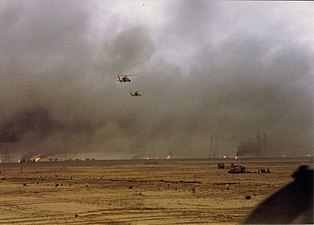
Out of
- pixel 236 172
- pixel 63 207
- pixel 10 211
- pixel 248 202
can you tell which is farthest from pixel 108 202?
pixel 236 172

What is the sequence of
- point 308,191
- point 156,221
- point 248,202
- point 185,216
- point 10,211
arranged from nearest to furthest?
1. point 308,191
2. point 156,221
3. point 185,216
4. point 10,211
5. point 248,202

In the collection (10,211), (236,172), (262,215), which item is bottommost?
(262,215)

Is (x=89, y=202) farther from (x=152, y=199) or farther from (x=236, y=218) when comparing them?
(x=236, y=218)

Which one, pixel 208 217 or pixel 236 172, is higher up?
pixel 236 172

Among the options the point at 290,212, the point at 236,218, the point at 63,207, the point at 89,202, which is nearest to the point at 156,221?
the point at 236,218

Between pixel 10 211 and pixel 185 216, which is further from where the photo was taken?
pixel 10 211

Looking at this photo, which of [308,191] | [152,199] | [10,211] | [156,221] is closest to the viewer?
[308,191]
